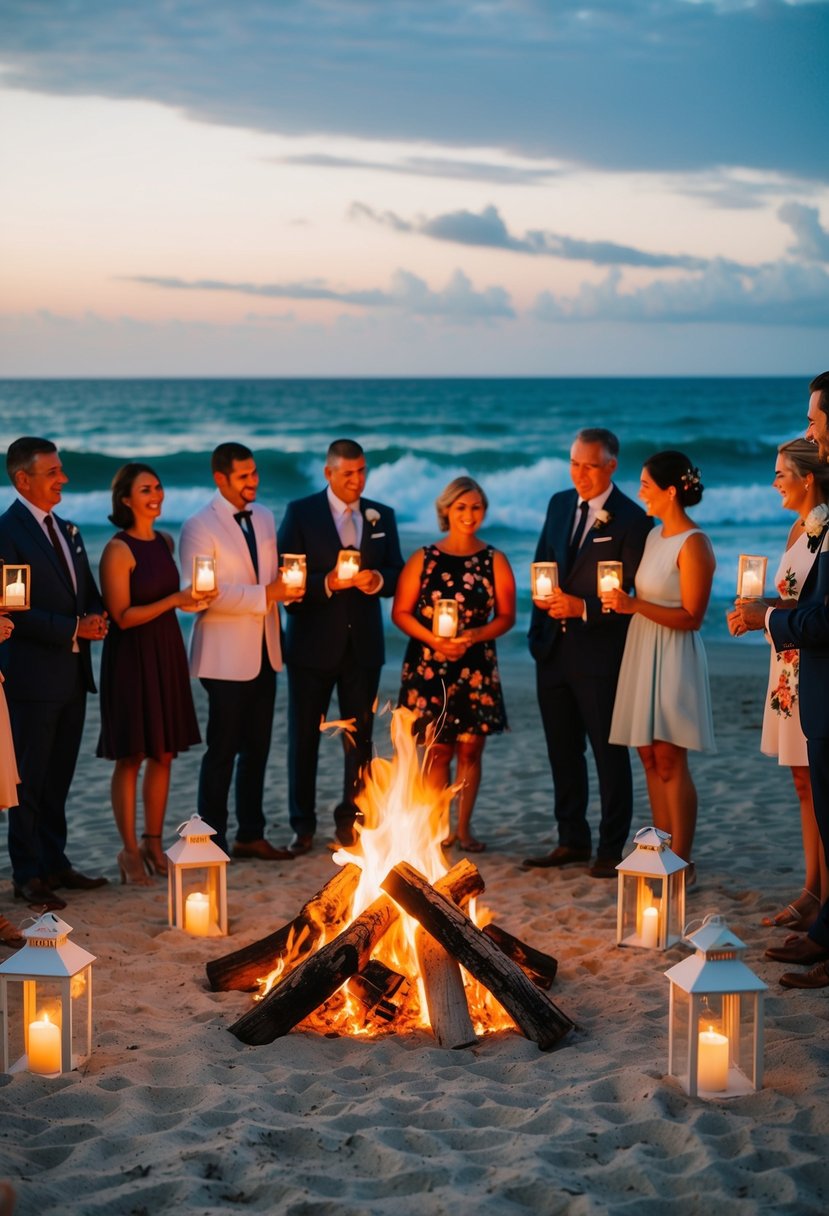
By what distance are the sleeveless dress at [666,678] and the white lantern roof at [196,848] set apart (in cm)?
206

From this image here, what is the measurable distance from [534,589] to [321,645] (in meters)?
1.45

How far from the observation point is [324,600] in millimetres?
7098

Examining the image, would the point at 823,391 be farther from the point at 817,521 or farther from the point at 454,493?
the point at 454,493

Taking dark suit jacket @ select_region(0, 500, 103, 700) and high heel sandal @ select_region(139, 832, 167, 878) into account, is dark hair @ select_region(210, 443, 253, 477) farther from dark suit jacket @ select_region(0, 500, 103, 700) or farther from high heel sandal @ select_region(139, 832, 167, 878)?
high heel sandal @ select_region(139, 832, 167, 878)

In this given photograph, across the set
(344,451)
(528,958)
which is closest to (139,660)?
(344,451)

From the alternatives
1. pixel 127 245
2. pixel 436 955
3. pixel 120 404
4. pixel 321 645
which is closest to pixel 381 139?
pixel 127 245

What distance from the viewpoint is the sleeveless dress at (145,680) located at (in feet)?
21.0

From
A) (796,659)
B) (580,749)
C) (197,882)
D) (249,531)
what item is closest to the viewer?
(796,659)

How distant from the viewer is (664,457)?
20.1 ft

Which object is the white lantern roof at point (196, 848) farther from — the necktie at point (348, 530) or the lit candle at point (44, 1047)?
the necktie at point (348, 530)

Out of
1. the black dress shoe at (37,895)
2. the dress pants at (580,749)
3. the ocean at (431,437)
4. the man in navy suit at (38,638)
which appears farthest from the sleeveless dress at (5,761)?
the ocean at (431,437)

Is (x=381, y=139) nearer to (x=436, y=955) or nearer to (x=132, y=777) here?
(x=132, y=777)

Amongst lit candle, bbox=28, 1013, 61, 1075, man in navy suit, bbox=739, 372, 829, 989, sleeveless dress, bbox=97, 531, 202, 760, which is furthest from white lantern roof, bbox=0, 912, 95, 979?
man in navy suit, bbox=739, 372, 829, 989

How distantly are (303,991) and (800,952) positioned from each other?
2.07 m
